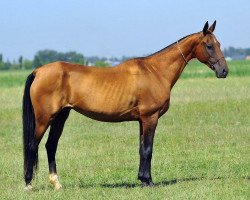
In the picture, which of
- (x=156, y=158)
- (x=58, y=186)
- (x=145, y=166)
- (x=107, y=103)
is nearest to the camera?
(x=107, y=103)

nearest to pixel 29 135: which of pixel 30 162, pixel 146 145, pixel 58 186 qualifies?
pixel 30 162

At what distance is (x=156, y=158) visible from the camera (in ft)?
41.8

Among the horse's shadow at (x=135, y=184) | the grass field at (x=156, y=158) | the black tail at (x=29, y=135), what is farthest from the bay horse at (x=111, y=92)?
the grass field at (x=156, y=158)

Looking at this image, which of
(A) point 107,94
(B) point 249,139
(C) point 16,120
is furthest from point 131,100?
(C) point 16,120

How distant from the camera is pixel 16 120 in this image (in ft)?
68.4

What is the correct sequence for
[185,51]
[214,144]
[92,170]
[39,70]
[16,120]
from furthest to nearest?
[16,120] < [214,144] < [92,170] < [185,51] < [39,70]

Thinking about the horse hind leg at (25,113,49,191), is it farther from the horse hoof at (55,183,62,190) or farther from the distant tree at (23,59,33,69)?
the distant tree at (23,59,33,69)

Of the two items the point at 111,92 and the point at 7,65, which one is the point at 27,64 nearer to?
the point at 7,65

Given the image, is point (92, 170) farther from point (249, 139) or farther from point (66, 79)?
point (249, 139)

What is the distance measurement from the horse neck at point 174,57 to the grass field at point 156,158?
1.63 m

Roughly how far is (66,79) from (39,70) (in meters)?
0.39

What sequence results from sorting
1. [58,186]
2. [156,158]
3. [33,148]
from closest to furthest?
[33,148]
[58,186]
[156,158]

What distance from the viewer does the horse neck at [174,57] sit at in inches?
399

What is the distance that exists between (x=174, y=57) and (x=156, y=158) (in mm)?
3051
